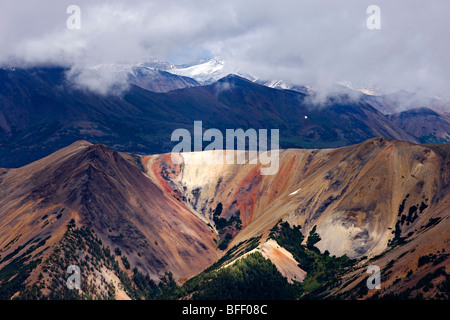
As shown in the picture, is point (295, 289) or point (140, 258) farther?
point (140, 258)

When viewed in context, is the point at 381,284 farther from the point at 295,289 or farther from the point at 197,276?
the point at 197,276

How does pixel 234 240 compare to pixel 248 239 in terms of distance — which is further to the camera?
pixel 234 240

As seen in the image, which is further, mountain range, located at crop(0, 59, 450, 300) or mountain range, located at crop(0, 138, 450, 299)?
mountain range, located at crop(0, 138, 450, 299)

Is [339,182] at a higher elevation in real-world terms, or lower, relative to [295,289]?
higher

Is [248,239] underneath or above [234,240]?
above

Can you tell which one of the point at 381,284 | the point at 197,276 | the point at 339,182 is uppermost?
the point at 339,182

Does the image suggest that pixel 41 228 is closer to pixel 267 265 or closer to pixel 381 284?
pixel 267 265

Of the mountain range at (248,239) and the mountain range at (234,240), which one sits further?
the mountain range at (234,240)
